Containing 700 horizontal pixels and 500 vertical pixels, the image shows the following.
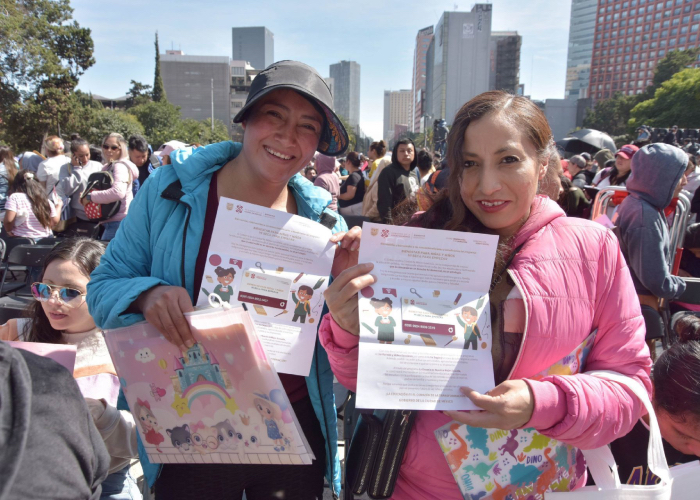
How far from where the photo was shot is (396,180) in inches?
256

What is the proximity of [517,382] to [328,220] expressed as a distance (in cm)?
84

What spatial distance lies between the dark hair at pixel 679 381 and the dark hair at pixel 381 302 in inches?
47.2

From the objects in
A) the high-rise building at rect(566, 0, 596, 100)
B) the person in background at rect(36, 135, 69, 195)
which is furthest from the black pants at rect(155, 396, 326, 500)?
the high-rise building at rect(566, 0, 596, 100)

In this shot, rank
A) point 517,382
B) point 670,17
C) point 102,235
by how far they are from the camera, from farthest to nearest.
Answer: point 670,17 < point 102,235 < point 517,382

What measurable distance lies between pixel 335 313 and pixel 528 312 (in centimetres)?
47

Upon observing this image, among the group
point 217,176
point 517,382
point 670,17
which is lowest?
point 517,382

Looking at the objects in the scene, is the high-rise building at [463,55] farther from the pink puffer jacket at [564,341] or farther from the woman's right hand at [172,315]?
the woman's right hand at [172,315]

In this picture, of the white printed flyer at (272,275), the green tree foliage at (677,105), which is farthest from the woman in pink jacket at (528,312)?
the green tree foliage at (677,105)

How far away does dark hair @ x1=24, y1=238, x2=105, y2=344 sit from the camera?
2.13 meters

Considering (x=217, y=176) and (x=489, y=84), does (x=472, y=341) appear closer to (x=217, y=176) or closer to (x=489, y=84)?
(x=217, y=176)

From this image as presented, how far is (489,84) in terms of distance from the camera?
352 feet

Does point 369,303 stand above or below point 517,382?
above

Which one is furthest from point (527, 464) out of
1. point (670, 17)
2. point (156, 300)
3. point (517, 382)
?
point (670, 17)

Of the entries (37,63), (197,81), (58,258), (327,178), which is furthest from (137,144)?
(197,81)
